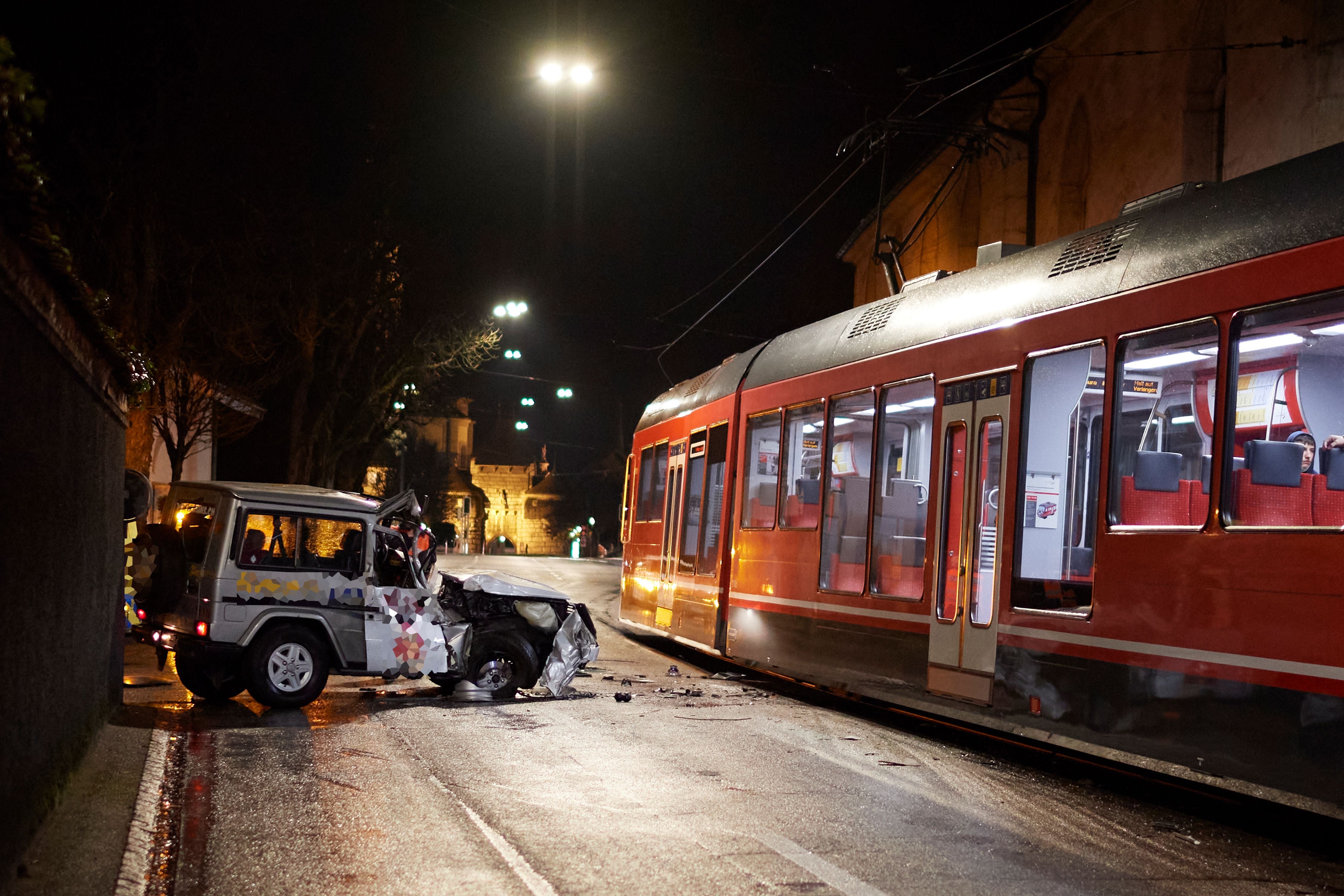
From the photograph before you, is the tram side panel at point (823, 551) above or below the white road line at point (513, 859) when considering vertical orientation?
above

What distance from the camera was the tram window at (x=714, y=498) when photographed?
14234 mm

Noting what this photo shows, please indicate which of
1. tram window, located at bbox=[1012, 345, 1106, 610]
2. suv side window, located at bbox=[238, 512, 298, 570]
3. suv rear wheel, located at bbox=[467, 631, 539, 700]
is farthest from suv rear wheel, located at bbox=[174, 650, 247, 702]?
tram window, located at bbox=[1012, 345, 1106, 610]

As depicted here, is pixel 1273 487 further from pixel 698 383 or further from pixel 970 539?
pixel 698 383

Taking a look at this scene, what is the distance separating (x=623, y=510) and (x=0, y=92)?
1588cm

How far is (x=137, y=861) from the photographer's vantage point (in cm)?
555

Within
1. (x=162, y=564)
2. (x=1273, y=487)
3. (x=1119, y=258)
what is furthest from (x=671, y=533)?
(x=1273, y=487)

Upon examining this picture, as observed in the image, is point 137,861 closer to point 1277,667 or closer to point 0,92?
point 0,92

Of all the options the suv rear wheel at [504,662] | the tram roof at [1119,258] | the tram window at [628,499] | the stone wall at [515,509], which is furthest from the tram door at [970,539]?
the stone wall at [515,509]

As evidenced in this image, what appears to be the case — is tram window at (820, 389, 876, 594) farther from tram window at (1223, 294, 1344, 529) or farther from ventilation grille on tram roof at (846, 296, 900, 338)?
tram window at (1223, 294, 1344, 529)

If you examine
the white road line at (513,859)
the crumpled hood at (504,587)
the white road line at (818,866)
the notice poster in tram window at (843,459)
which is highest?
the notice poster in tram window at (843,459)

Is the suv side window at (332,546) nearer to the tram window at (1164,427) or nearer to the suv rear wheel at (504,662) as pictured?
the suv rear wheel at (504,662)

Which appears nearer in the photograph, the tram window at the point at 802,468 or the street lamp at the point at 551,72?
the tram window at the point at 802,468

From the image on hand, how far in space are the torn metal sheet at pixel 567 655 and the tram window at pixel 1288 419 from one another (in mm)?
6791

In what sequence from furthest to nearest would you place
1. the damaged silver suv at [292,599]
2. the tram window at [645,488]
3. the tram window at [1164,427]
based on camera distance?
the tram window at [645,488]
the damaged silver suv at [292,599]
the tram window at [1164,427]
